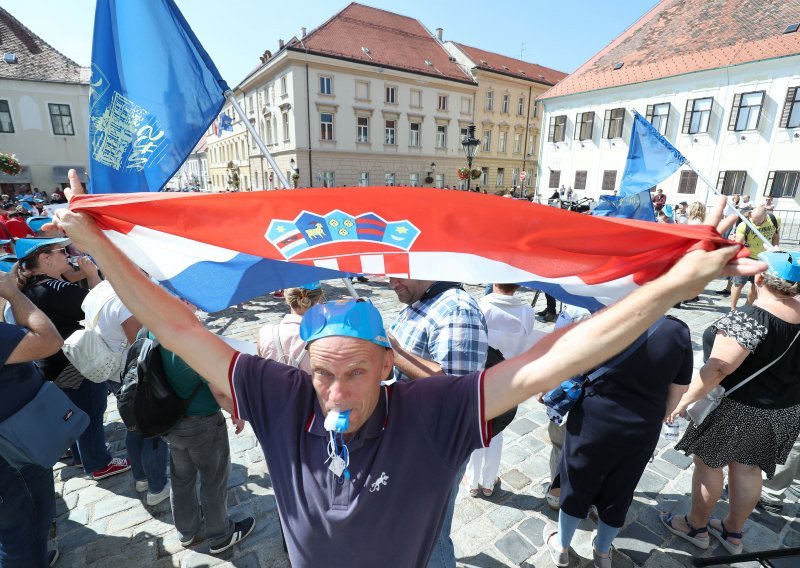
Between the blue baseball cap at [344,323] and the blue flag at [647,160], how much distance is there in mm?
4220

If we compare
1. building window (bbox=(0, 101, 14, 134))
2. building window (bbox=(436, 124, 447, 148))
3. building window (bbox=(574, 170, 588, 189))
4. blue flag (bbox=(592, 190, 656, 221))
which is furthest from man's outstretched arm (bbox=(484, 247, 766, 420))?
building window (bbox=(436, 124, 447, 148))

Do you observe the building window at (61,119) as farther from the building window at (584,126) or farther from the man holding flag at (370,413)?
the building window at (584,126)

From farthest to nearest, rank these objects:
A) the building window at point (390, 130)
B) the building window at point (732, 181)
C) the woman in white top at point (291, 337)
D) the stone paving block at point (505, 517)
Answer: the building window at point (390, 130)
the building window at point (732, 181)
the stone paving block at point (505, 517)
the woman in white top at point (291, 337)

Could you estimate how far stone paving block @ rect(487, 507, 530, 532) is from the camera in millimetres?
3121

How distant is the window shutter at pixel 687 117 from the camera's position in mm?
23844

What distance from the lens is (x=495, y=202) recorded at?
1583 mm

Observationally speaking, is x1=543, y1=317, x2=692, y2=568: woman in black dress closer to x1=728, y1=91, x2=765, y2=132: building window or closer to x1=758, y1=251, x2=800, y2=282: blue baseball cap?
x1=758, y1=251, x2=800, y2=282: blue baseball cap

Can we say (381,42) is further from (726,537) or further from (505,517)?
(726,537)

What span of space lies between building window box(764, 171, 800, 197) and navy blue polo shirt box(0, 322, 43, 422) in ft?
96.7

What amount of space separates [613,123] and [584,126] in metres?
2.11

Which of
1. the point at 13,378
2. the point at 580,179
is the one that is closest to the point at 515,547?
the point at 13,378

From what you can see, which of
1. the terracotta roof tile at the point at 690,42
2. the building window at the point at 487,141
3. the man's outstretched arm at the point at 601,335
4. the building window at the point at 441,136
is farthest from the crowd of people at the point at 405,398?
the building window at the point at 487,141

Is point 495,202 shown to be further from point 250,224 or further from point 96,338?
point 96,338

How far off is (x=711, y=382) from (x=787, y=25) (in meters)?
29.9
